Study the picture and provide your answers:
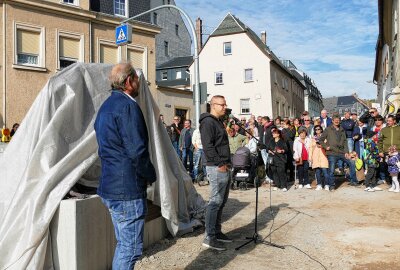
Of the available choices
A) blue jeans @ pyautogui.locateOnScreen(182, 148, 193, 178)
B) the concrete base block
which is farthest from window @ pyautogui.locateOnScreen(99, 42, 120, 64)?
the concrete base block

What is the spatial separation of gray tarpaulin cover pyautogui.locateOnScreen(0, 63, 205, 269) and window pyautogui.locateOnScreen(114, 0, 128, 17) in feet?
62.4

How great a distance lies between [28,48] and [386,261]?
17946 millimetres

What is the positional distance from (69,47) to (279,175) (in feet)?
45.4

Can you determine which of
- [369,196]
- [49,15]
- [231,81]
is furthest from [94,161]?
[231,81]

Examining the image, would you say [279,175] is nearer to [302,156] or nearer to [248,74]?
[302,156]

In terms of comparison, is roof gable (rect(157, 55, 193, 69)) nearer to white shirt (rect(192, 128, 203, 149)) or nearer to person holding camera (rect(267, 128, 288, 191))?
white shirt (rect(192, 128, 203, 149))

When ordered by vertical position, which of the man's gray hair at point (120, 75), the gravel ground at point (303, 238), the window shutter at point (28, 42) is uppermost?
the window shutter at point (28, 42)

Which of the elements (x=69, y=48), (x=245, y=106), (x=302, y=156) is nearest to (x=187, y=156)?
(x=302, y=156)

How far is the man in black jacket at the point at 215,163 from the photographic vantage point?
17.6 feet

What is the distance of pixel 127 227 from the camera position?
11.1 ft

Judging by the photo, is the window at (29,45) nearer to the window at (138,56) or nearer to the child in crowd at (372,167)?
the window at (138,56)

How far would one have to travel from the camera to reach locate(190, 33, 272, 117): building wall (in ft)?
126

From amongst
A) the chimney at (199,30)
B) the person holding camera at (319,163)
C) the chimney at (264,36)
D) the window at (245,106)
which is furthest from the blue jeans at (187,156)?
the chimney at (264,36)

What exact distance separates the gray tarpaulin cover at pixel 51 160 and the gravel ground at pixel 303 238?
57 cm
